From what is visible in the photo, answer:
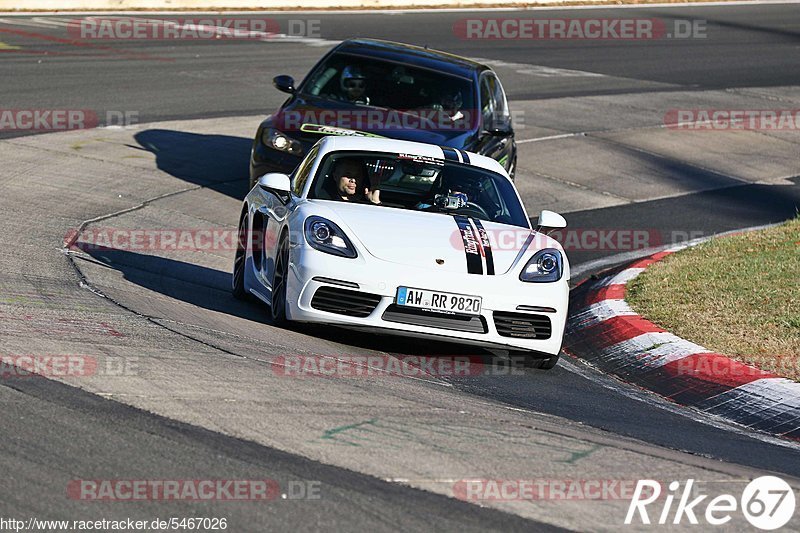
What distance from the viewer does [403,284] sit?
7723 millimetres

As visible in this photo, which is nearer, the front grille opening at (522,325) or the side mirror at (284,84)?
the front grille opening at (522,325)

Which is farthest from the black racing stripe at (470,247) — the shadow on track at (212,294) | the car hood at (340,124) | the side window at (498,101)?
the side window at (498,101)

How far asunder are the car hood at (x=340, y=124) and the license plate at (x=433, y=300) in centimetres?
497

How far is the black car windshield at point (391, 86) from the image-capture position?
1342cm

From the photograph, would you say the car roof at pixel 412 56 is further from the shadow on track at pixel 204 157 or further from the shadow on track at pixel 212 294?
the shadow on track at pixel 212 294

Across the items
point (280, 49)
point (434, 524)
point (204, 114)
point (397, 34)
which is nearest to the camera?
point (434, 524)

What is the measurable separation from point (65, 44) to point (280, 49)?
412 cm

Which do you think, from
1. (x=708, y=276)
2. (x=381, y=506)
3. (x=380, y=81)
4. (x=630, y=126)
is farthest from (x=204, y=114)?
(x=381, y=506)

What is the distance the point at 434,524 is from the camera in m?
4.70

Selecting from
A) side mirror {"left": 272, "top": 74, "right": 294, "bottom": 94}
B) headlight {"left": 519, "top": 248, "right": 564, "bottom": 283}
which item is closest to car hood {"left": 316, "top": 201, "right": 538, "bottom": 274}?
headlight {"left": 519, "top": 248, "right": 564, "bottom": 283}

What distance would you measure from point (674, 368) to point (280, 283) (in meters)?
2.61

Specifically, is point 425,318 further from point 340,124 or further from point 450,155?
point 340,124

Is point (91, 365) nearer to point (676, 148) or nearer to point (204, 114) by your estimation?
point (204, 114)

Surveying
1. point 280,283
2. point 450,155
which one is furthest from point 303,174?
point 280,283
